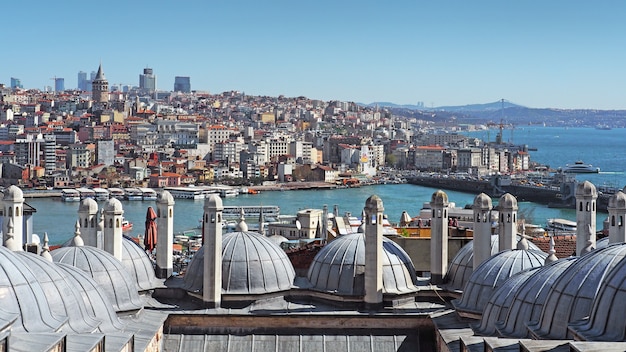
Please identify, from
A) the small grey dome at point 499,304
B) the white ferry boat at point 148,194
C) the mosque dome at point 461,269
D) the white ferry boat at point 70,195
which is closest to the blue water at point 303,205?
the white ferry boat at point 70,195

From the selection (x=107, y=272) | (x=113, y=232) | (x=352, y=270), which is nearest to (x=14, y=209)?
(x=107, y=272)

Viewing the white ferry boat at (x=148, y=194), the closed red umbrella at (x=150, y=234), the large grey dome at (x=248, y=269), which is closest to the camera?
the large grey dome at (x=248, y=269)

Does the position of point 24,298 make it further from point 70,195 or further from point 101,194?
point 101,194

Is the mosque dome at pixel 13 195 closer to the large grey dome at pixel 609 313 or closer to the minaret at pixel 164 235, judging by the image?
the minaret at pixel 164 235

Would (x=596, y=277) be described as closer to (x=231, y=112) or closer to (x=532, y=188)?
(x=532, y=188)

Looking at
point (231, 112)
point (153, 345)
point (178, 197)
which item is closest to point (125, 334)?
point (153, 345)

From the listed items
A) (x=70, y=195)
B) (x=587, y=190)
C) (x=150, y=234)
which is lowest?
(x=70, y=195)
